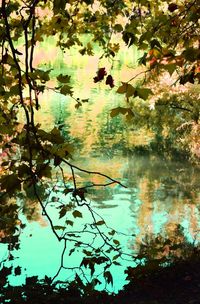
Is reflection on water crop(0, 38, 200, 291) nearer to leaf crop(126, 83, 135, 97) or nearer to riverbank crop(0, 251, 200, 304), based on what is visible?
riverbank crop(0, 251, 200, 304)

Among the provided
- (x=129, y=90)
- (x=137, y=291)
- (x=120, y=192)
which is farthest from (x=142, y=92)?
(x=120, y=192)

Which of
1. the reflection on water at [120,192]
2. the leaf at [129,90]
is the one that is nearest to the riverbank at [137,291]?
the reflection on water at [120,192]

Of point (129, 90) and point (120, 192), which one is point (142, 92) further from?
point (120, 192)

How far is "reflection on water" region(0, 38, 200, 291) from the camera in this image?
12156 mm

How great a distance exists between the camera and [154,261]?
559cm

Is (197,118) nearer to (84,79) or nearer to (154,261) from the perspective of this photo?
(154,261)

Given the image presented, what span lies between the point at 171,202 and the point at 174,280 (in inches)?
454

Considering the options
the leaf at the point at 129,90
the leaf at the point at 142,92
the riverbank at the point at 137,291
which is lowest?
the riverbank at the point at 137,291

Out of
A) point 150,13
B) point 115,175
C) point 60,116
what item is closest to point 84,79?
point 60,116

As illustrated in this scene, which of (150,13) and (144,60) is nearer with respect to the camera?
(144,60)

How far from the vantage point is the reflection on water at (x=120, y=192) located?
479 inches

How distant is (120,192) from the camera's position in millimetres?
18734

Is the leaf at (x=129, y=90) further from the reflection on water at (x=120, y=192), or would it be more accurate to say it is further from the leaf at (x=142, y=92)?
the reflection on water at (x=120, y=192)

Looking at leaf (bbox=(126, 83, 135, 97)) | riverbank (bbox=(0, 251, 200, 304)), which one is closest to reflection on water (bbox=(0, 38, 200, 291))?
riverbank (bbox=(0, 251, 200, 304))
